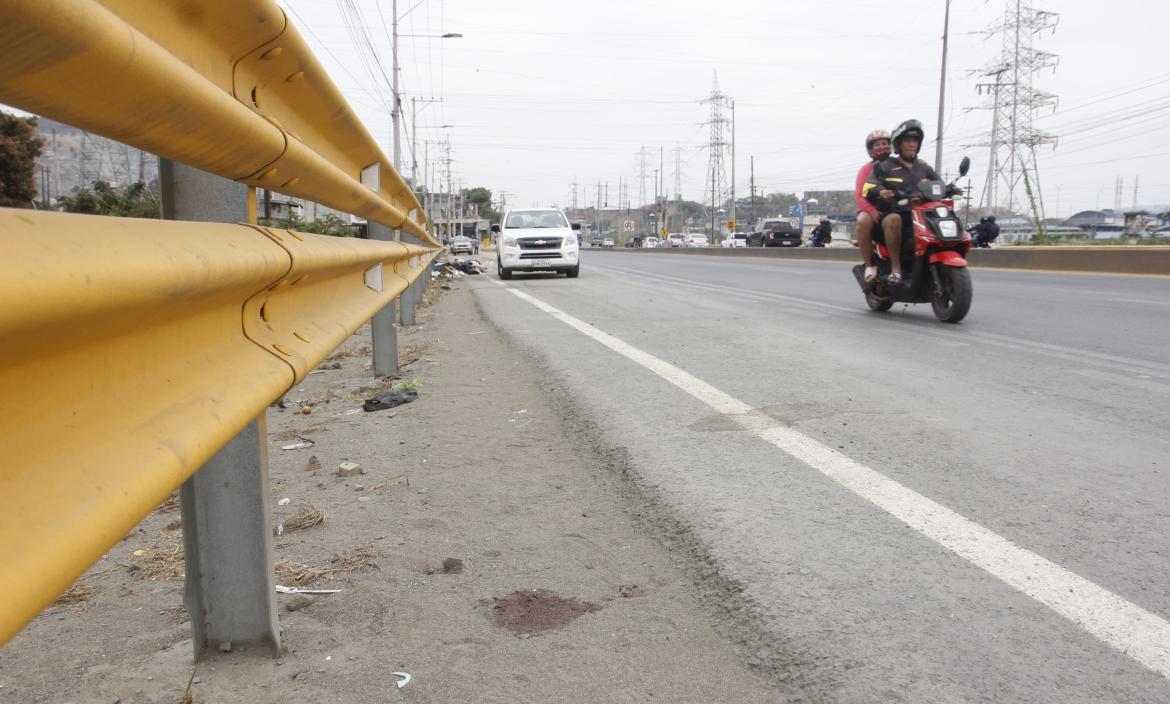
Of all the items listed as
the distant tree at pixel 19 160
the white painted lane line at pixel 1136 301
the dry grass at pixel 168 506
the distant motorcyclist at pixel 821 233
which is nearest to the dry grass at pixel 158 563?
the dry grass at pixel 168 506

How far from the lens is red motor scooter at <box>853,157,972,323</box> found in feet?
27.2

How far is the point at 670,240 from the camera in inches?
3526

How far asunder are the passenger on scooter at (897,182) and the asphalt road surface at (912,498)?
1811 millimetres

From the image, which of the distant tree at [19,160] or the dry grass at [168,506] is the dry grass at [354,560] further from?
the distant tree at [19,160]

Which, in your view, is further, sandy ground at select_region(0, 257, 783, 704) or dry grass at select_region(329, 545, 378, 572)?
dry grass at select_region(329, 545, 378, 572)

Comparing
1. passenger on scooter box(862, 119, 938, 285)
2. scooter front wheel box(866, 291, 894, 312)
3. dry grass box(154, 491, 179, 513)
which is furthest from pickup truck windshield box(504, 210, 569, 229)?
dry grass box(154, 491, 179, 513)

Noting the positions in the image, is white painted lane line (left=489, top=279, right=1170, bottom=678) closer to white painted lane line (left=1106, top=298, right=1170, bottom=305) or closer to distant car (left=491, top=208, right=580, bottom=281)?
white painted lane line (left=1106, top=298, right=1170, bottom=305)

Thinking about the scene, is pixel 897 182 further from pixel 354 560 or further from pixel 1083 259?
pixel 1083 259

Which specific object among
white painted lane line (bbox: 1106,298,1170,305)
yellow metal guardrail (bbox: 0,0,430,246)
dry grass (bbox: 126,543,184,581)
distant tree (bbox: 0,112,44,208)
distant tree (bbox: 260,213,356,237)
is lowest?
dry grass (bbox: 126,543,184,581)

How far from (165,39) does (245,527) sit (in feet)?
→ 3.76

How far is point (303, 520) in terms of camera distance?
3.18 m

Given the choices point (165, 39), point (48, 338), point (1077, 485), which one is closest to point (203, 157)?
point (165, 39)

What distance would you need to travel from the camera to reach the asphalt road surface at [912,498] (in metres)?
1.99

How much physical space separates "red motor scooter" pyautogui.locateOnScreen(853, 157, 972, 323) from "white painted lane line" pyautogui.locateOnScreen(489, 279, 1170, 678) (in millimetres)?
4919
